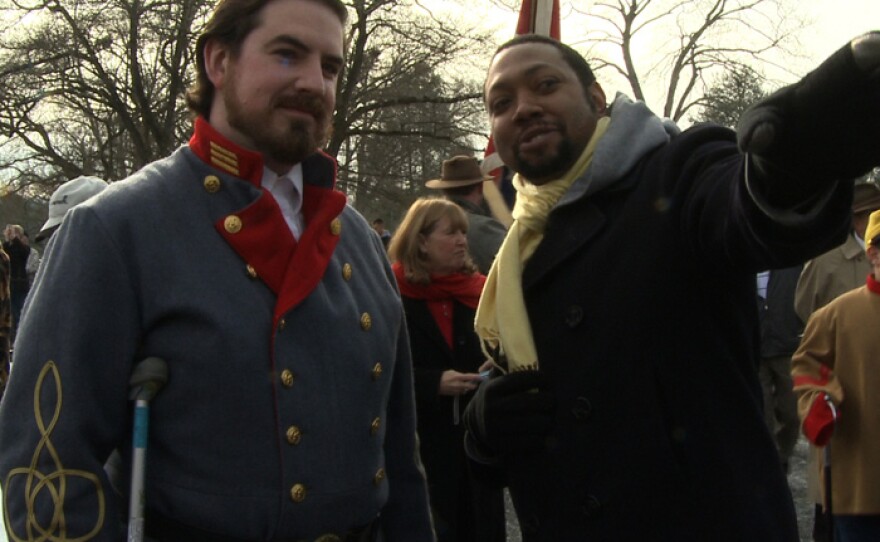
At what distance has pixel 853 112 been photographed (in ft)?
4.44

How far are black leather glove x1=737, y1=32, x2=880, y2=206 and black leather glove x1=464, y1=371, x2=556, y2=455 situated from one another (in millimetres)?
886

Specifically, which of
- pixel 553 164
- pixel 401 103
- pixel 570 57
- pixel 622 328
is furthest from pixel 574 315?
pixel 401 103

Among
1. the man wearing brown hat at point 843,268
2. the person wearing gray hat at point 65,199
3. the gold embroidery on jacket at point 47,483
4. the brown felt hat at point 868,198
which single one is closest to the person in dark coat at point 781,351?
the man wearing brown hat at point 843,268

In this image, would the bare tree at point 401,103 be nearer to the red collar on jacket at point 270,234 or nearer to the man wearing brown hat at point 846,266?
the man wearing brown hat at point 846,266

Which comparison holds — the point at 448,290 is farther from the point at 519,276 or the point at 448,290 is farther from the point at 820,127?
the point at 820,127

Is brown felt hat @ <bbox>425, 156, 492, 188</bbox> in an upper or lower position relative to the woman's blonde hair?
upper

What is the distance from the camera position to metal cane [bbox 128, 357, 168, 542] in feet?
6.22

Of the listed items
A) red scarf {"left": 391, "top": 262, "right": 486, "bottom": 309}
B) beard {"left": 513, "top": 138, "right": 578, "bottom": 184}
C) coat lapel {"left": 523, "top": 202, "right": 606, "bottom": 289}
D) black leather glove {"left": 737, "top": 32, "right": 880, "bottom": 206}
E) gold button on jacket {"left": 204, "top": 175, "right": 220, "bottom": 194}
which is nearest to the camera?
black leather glove {"left": 737, "top": 32, "right": 880, "bottom": 206}

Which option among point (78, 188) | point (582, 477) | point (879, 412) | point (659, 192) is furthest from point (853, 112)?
point (78, 188)

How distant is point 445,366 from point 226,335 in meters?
2.46

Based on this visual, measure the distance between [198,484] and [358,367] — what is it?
0.44 m

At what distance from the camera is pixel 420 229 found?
4.58m

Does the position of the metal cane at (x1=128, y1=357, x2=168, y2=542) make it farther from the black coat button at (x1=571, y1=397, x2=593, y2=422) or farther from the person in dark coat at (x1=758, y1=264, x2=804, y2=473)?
the person in dark coat at (x1=758, y1=264, x2=804, y2=473)

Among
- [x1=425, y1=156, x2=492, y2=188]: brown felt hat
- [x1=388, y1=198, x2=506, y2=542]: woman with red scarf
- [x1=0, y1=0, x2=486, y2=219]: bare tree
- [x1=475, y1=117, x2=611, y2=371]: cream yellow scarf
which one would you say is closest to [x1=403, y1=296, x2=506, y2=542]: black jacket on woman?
[x1=388, y1=198, x2=506, y2=542]: woman with red scarf
